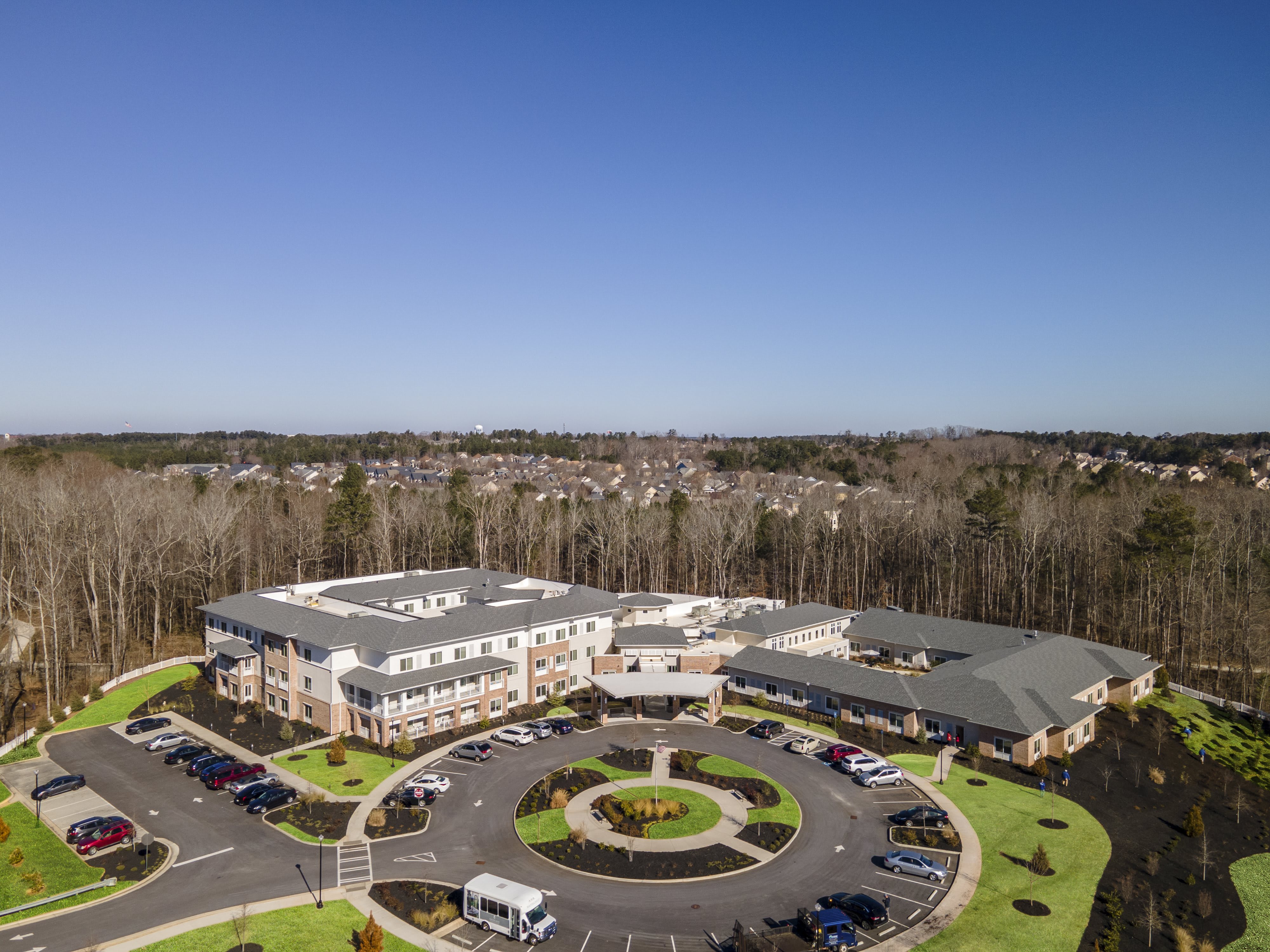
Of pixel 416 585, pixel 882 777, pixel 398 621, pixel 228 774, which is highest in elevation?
pixel 398 621

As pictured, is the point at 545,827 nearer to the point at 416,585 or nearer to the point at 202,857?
the point at 202,857

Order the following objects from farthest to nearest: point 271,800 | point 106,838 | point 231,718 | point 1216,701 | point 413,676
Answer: point 1216,701, point 231,718, point 413,676, point 271,800, point 106,838

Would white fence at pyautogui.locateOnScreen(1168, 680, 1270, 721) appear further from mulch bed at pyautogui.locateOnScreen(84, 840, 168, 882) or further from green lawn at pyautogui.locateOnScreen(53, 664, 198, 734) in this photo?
green lawn at pyautogui.locateOnScreen(53, 664, 198, 734)

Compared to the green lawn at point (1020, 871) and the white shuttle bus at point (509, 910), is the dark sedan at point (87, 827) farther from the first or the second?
the green lawn at point (1020, 871)

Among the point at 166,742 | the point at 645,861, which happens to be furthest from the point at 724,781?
the point at 166,742

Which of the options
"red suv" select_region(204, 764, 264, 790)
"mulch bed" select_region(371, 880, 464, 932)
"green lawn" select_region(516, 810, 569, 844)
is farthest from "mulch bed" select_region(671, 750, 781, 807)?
"red suv" select_region(204, 764, 264, 790)

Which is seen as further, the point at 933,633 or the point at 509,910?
the point at 933,633

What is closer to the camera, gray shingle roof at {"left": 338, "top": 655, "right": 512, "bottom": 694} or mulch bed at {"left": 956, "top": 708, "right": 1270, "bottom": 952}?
mulch bed at {"left": 956, "top": 708, "right": 1270, "bottom": 952}
